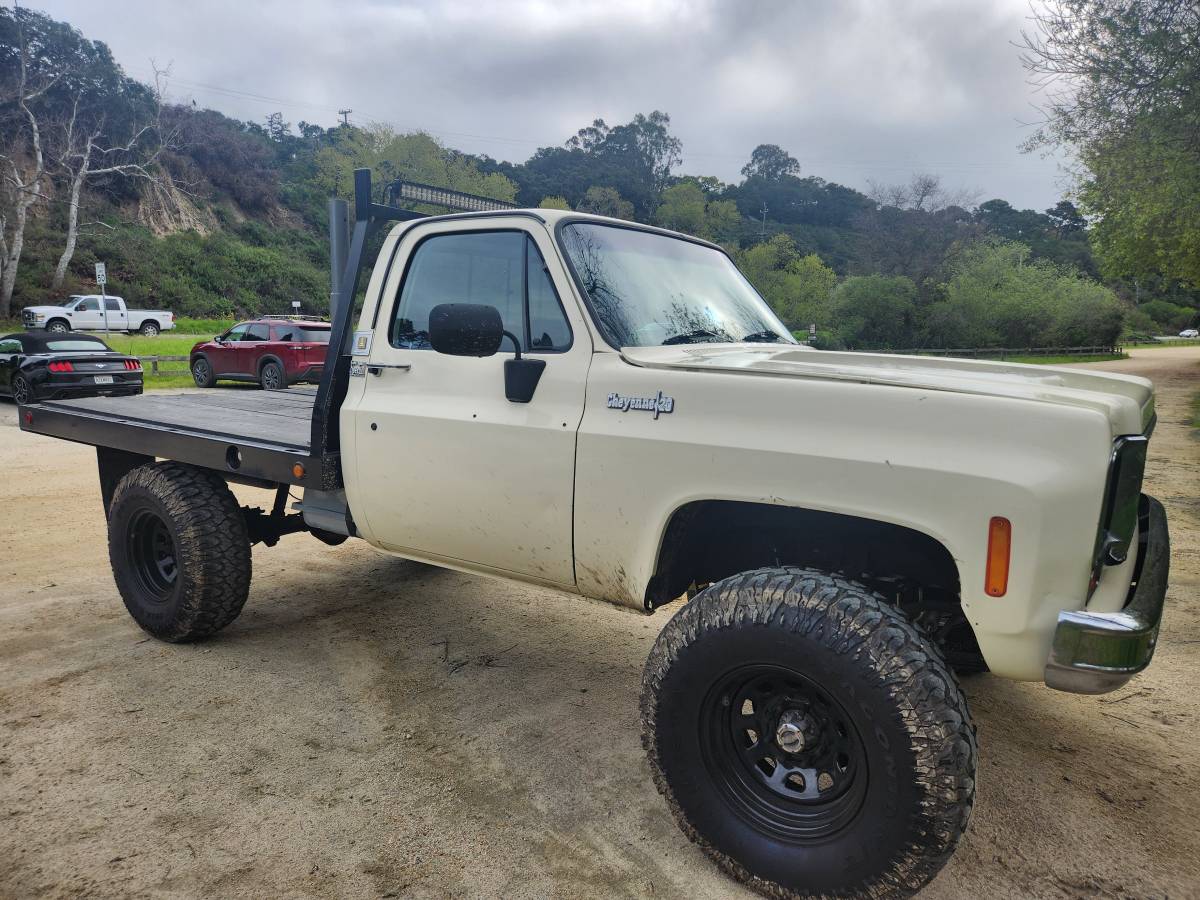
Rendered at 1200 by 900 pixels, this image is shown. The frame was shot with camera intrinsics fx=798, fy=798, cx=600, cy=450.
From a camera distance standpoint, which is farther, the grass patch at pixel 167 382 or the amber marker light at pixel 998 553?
the grass patch at pixel 167 382

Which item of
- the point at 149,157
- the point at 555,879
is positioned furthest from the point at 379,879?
the point at 149,157

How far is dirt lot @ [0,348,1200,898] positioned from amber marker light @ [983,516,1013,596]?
102 centimetres

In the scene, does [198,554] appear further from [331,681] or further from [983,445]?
[983,445]

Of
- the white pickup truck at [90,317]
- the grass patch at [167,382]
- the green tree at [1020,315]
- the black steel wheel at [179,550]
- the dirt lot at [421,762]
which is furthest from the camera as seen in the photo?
the green tree at [1020,315]

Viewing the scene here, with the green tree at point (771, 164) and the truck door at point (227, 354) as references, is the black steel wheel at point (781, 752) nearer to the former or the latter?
the truck door at point (227, 354)

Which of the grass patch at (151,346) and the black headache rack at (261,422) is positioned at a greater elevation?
the black headache rack at (261,422)

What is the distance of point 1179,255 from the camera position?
19188 millimetres

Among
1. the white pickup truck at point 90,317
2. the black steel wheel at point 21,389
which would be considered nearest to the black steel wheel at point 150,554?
the black steel wheel at point 21,389

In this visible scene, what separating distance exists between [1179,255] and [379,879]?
23.0 metres

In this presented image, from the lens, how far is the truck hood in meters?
2.27

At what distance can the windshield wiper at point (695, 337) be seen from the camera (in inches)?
124

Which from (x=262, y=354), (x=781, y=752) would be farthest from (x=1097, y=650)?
(x=262, y=354)

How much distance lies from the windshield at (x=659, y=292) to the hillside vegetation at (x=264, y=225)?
79.8 feet

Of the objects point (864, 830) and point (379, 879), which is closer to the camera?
point (864, 830)
